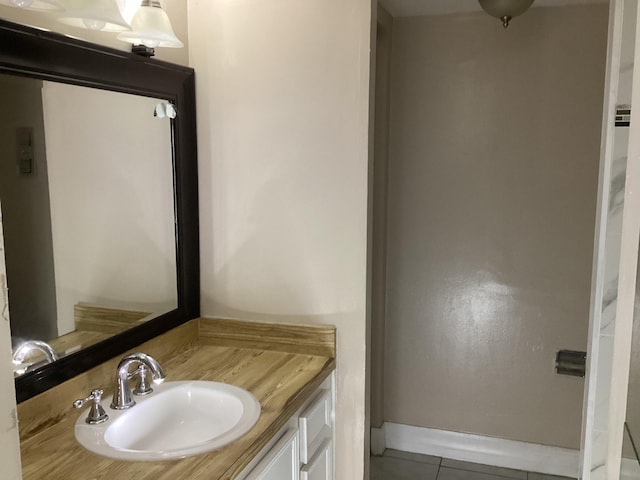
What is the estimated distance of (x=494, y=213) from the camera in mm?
2871

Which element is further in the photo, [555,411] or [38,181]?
[555,411]

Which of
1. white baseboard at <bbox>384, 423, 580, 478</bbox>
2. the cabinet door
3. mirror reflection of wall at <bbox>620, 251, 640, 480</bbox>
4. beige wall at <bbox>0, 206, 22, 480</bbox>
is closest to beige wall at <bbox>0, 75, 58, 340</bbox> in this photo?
the cabinet door

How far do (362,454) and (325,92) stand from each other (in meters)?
1.30

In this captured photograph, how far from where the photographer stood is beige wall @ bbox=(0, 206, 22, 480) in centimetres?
61

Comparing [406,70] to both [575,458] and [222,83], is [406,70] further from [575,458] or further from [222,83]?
[575,458]

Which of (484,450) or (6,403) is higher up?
(6,403)

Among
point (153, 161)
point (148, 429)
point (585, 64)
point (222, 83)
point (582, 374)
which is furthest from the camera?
point (582, 374)

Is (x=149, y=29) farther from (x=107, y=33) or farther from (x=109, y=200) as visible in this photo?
(x=109, y=200)

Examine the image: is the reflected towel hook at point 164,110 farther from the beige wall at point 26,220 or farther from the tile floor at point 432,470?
the tile floor at point 432,470

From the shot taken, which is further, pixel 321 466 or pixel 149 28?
pixel 321 466

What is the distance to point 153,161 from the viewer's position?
2.03 m

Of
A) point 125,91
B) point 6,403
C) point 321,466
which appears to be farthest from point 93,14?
point 321,466

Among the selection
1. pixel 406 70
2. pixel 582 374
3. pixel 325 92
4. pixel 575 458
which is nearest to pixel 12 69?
pixel 325 92

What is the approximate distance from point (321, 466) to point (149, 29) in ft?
4.89
